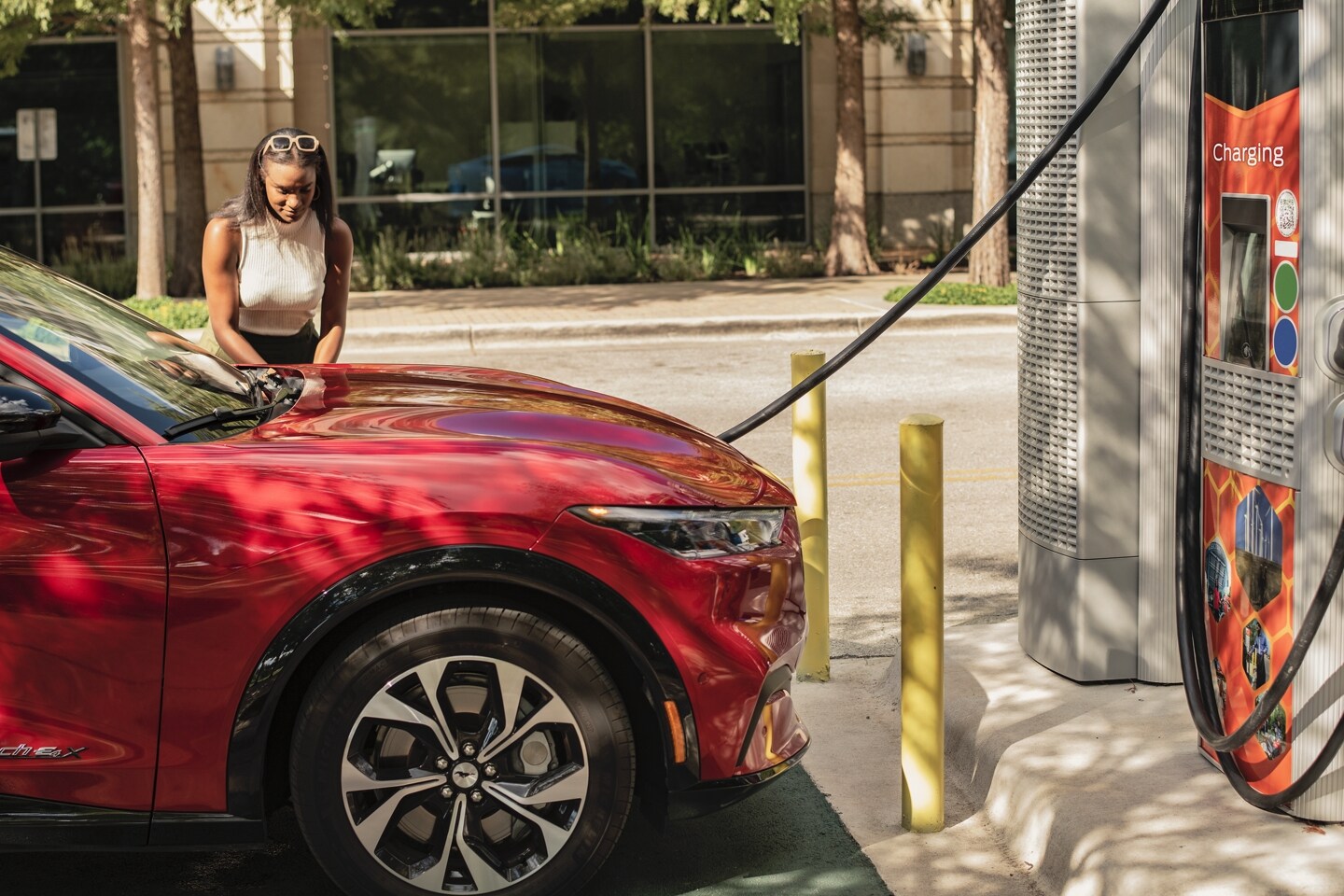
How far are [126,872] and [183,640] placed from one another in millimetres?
956

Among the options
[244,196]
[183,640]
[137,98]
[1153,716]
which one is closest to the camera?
[183,640]

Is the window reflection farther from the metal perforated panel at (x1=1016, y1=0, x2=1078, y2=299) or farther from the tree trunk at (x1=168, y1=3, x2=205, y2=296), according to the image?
the metal perforated panel at (x1=1016, y1=0, x2=1078, y2=299)

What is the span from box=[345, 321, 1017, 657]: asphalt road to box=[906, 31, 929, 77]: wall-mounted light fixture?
8.05 metres

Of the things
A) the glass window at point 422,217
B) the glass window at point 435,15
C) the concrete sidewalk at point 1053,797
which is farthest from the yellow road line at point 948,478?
the glass window at point 435,15

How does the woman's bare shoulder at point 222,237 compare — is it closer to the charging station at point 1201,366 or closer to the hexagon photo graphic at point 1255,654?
the charging station at point 1201,366

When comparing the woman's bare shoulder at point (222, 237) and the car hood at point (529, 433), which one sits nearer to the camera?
the car hood at point (529, 433)

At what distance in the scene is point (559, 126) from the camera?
24438 mm

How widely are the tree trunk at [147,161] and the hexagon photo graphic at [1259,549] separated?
15.6 metres

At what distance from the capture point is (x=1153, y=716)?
4922mm

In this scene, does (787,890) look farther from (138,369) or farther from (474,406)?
(138,369)

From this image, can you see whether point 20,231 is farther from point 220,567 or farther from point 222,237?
point 220,567

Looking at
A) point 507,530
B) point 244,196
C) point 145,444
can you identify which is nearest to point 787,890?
point 507,530

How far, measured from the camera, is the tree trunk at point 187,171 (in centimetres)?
1952

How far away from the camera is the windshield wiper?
13.1ft
